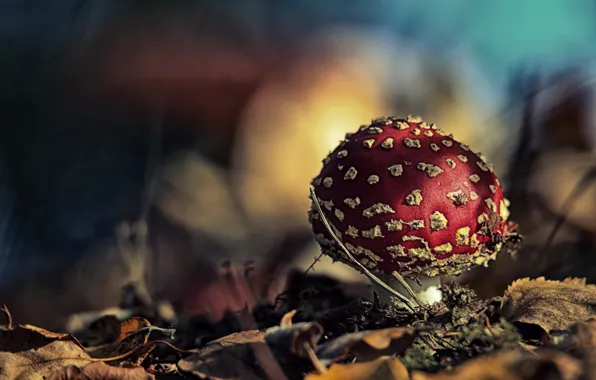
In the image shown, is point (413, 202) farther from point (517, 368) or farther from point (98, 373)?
point (98, 373)

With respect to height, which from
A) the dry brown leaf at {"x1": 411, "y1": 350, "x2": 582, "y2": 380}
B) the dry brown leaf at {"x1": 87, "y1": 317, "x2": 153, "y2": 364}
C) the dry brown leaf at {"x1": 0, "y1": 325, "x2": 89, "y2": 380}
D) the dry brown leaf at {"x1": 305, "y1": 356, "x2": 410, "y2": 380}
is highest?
the dry brown leaf at {"x1": 411, "y1": 350, "x2": 582, "y2": 380}

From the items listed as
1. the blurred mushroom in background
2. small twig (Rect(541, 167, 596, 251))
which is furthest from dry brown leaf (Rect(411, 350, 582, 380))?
small twig (Rect(541, 167, 596, 251))

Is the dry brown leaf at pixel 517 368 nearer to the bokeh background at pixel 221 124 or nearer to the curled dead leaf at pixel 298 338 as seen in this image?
the curled dead leaf at pixel 298 338

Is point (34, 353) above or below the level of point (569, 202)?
below

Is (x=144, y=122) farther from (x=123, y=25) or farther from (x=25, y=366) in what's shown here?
(x=25, y=366)

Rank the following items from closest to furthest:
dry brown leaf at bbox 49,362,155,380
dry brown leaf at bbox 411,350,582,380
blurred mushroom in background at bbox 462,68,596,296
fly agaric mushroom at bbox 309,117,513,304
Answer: dry brown leaf at bbox 411,350,582,380
dry brown leaf at bbox 49,362,155,380
fly agaric mushroom at bbox 309,117,513,304
blurred mushroom in background at bbox 462,68,596,296

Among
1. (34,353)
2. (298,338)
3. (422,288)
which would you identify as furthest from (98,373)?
(422,288)

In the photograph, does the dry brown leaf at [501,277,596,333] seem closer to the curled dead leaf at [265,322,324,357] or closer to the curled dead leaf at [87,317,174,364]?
the curled dead leaf at [265,322,324,357]
